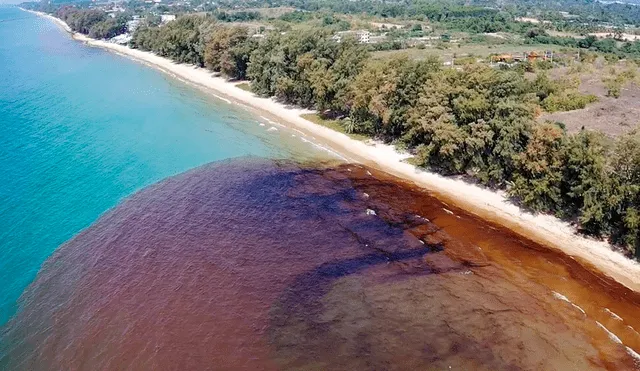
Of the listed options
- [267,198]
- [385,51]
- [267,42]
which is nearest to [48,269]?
[267,198]

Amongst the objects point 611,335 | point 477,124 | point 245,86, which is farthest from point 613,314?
point 245,86

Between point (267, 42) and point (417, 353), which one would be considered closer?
point (417, 353)

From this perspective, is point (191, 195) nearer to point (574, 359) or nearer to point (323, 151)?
point (323, 151)

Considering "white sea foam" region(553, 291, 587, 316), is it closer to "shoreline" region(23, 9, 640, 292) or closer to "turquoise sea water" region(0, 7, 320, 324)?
"shoreline" region(23, 9, 640, 292)

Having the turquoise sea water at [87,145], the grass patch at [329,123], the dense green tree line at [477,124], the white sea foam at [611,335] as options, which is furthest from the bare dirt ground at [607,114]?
the turquoise sea water at [87,145]

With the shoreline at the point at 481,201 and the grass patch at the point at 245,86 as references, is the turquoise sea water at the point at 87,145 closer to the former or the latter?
the shoreline at the point at 481,201

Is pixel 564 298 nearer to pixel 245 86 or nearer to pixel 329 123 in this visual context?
pixel 329 123

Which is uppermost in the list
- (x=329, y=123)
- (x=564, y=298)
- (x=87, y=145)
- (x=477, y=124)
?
(x=477, y=124)

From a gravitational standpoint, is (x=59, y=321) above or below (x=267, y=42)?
below
